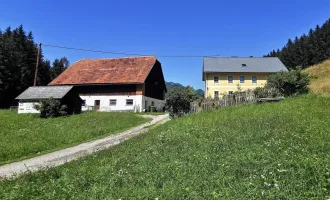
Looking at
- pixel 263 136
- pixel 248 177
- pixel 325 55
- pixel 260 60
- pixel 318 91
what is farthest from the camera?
pixel 325 55

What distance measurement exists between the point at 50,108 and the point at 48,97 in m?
2.73

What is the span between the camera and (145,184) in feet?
22.0

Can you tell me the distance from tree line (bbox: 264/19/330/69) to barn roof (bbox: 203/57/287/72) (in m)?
19.1

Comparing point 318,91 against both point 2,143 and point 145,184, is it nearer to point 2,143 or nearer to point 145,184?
point 145,184

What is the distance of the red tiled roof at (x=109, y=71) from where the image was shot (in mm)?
43531

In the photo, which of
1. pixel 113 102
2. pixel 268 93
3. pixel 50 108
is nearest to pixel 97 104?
pixel 113 102

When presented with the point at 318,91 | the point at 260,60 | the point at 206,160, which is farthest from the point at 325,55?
the point at 206,160

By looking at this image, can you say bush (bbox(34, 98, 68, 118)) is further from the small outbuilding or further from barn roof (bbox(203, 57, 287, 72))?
barn roof (bbox(203, 57, 287, 72))

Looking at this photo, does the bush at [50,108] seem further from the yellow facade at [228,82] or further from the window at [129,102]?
the yellow facade at [228,82]

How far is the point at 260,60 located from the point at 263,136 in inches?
1887

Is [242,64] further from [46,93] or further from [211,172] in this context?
[211,172]

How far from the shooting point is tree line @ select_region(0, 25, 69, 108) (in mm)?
52500

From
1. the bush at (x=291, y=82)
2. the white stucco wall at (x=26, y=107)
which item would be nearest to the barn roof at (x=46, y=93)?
the white stucco wall at (x=26, y=107)

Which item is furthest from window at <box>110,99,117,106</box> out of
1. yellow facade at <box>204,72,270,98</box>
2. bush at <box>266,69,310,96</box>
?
bush at <box>266,69,310,96</box>
